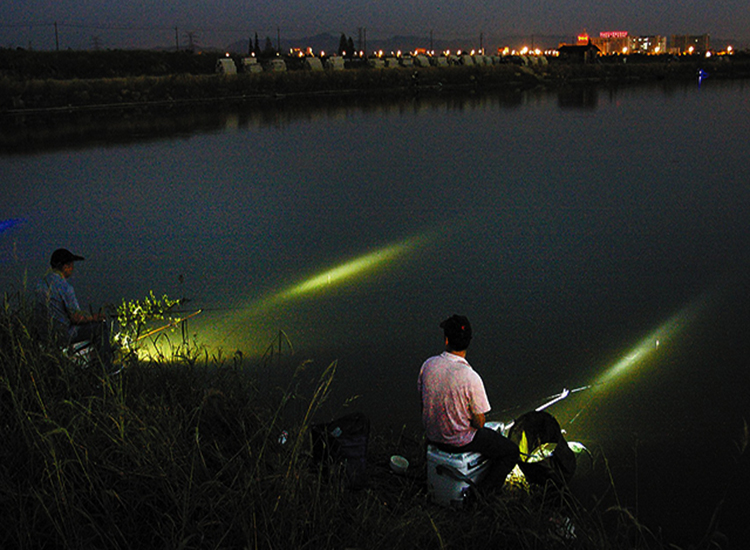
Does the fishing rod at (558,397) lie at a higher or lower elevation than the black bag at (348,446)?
lower

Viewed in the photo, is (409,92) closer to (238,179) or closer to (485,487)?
(238,179)

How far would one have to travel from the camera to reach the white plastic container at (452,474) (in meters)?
4.21

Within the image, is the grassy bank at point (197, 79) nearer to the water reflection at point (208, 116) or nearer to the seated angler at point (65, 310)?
the water reflection at point (208, 116)

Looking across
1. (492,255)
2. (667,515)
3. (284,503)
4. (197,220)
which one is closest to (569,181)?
(492,255)

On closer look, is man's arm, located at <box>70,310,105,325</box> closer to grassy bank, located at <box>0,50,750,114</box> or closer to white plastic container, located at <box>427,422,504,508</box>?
white plastic container, located at <box>427,422,504,508</box>

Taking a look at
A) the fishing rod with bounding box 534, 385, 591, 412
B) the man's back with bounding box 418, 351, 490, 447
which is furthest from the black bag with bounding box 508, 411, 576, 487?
the fishing rod with bounding box 534, 385, 591, 412

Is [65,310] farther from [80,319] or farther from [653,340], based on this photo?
[653,340]

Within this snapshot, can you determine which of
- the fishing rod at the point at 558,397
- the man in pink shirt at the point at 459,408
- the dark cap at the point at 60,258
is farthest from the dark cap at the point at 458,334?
the dark cap at the point at 60,258

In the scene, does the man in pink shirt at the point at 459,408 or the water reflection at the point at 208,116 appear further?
the water reflection at the point at 208,116

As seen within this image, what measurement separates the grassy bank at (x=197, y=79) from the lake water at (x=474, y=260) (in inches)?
663

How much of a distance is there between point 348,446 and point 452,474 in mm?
638

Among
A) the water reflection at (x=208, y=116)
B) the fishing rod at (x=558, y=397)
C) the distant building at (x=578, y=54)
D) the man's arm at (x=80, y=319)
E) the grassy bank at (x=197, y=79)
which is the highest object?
the distant building at (x=578, y=54)

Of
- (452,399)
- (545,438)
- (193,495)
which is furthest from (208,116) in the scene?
(193,495)

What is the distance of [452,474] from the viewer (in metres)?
4.20
